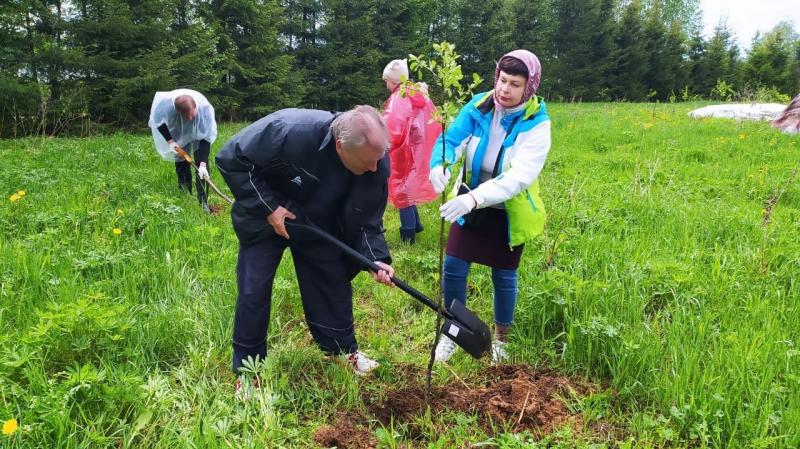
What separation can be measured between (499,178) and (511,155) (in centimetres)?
21

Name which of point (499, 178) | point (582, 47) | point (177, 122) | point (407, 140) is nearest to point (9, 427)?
point (499, 178)

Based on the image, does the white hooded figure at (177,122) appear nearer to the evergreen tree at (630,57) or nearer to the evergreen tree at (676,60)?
the evergreen tree at (630,57)

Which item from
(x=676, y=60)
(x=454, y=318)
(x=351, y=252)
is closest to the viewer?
(x=351, y=252)

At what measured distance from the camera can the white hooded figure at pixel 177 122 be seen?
5141mm

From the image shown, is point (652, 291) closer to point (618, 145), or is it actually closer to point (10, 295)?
point (10, 295)

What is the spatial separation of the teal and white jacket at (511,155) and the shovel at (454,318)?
0.45 meters

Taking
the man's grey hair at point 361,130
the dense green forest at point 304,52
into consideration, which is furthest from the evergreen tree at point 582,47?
the man's grey hair at point 361,130

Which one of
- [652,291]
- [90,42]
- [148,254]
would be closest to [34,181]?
[148,254]

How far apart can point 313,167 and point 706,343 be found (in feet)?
7.26

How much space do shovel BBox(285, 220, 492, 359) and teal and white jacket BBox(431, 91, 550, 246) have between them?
45cm

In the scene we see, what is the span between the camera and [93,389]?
1.99 metres

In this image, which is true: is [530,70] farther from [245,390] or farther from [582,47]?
[582,47]

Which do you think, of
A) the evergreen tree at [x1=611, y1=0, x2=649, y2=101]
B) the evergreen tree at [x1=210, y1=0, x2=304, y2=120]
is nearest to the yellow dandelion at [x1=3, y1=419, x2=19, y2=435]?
the evergreen tree at [x1=210, y1=0, x2=304, y2=120]

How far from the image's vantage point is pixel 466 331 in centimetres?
233
